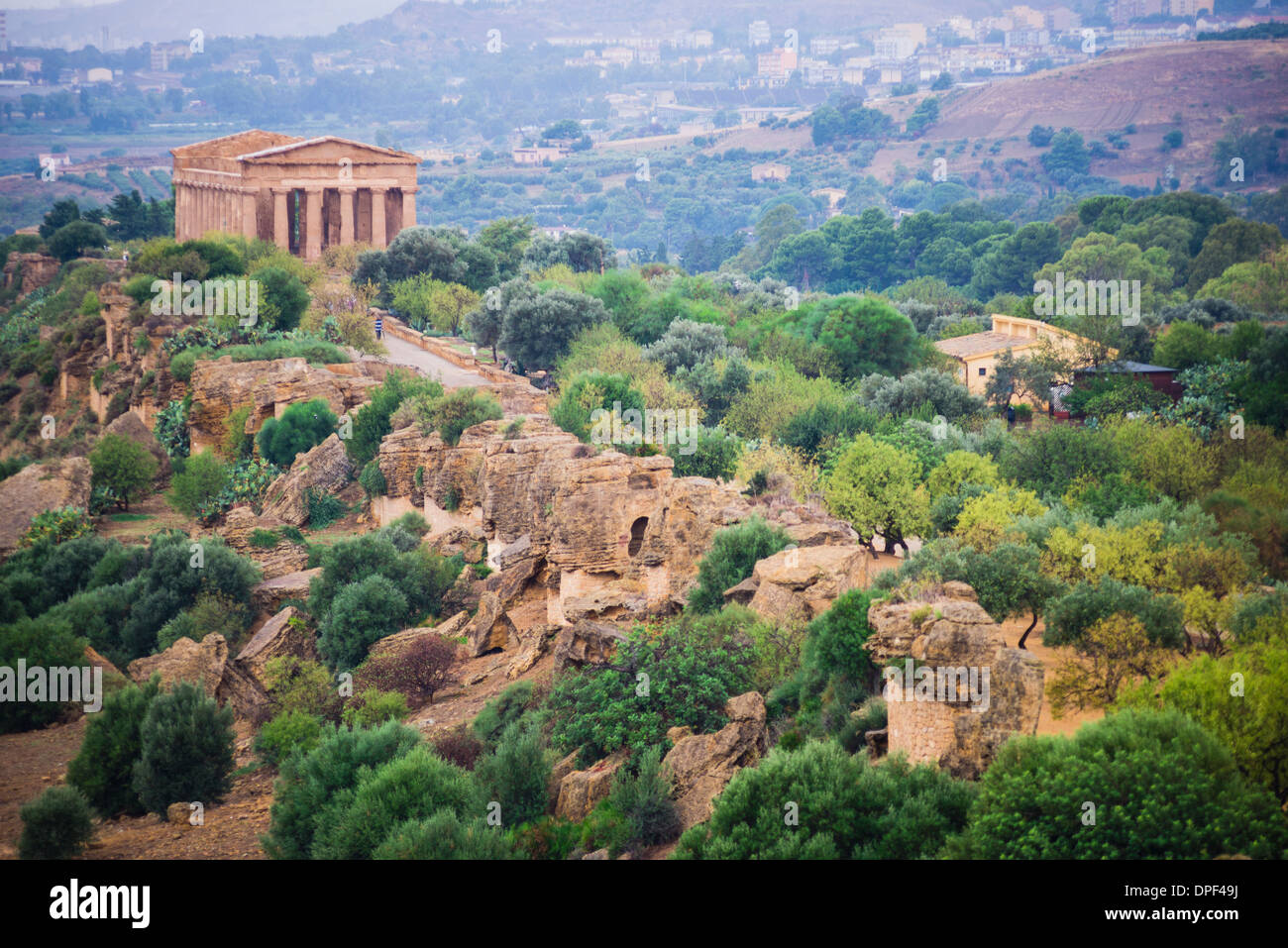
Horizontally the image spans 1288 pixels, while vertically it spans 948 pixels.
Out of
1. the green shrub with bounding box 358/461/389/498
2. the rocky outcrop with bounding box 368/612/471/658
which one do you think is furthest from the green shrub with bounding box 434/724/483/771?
the green shrub with bounding box 358/461/389/498

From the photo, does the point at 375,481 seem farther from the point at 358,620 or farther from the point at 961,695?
the point at 961,695

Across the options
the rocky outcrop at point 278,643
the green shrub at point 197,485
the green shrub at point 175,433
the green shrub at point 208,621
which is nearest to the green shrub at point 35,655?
the green shrub at point 208,621

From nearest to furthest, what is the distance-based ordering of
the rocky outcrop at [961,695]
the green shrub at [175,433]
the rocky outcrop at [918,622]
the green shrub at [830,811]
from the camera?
the green shrub at [830,811]
the rocky outcrop at [961,695]
the rocky outcrop at [918,622]
the green shrub at [175,433]

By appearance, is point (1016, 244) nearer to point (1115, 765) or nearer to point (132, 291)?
point (132, 291)

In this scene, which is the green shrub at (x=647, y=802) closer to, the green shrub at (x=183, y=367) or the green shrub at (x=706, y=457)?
the green shrub at (x=706, y=457)

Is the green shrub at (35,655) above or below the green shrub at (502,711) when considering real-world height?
below

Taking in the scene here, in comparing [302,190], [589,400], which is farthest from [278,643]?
[302,190]
